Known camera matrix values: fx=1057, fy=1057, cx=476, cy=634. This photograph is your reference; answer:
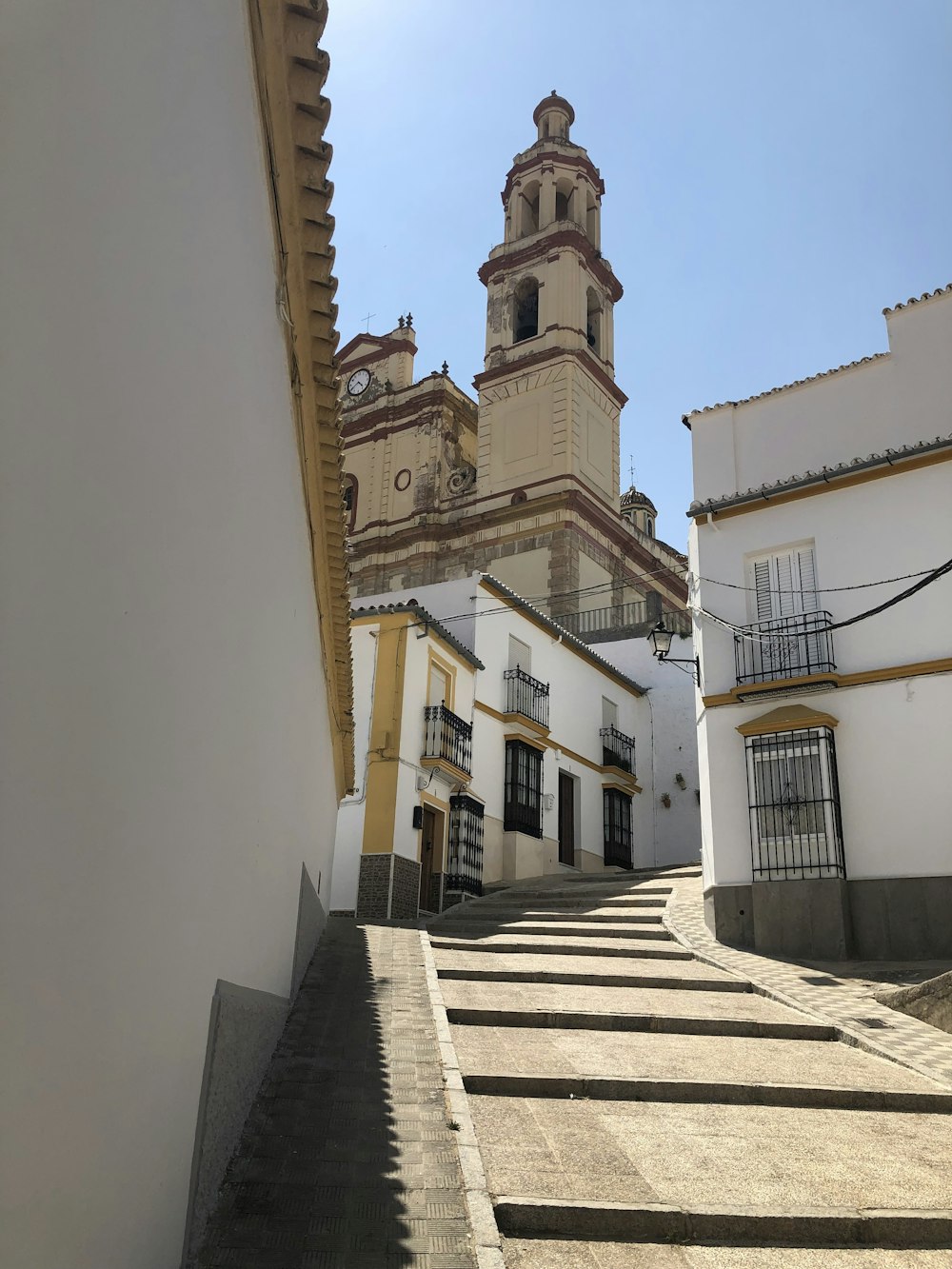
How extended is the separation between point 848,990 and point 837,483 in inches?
225

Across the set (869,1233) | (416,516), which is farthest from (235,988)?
(416,516)

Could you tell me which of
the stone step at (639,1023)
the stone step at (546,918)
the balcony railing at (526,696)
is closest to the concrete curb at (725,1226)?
the stone step at (639,1023)

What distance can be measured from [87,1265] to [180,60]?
273 centimetres

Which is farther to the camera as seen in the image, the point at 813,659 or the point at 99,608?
the point at 813,659

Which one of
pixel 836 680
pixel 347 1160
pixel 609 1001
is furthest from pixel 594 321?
pixel 347 1160

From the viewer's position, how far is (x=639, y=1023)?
7527mm

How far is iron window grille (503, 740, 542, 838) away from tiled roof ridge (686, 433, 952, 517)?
677cm

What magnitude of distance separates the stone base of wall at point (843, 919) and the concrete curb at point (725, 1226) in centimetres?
667

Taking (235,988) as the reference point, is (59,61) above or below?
above

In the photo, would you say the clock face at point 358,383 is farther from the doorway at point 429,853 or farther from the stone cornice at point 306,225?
the stone cornice at point 306,225

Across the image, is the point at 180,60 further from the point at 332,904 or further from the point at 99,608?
the point at 332,904

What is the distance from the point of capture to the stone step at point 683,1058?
601 cm

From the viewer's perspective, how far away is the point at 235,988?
4309mm

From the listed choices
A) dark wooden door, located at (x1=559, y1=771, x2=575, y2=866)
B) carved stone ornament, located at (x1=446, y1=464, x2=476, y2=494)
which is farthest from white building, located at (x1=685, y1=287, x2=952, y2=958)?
carved stone ornament, located at (x1=446, y1=464, x2=476, y2=494)
